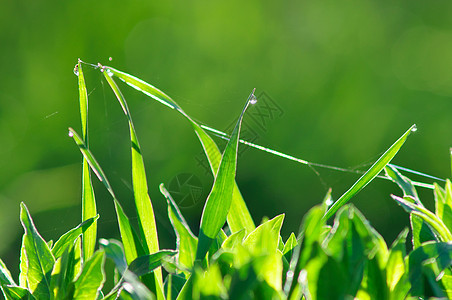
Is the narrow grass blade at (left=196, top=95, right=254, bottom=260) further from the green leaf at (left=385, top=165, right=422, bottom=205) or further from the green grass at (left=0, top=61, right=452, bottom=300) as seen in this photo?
the green leaf at (left=385, top=165, right=422, bottom=205)

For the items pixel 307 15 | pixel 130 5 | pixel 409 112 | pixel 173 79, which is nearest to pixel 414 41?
pixel 409 112

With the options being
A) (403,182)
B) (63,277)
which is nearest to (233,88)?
(403,182)

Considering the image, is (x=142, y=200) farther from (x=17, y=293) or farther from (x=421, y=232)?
(x=421, y=232)

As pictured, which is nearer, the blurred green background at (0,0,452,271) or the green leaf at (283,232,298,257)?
the green leaf at (283,232,298,257)

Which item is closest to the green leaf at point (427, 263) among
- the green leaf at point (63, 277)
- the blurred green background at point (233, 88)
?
the green leaf at point (63, 277)

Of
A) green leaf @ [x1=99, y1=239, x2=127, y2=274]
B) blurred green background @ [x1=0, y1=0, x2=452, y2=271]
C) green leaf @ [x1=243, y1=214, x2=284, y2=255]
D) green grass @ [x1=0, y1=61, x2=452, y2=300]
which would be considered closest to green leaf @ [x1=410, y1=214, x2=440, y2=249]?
green grass @ [x1=0, y1=61, x2=452, y2=300]

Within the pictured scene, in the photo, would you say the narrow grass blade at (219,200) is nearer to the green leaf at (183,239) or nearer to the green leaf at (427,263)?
the green leaf at (183,239)
